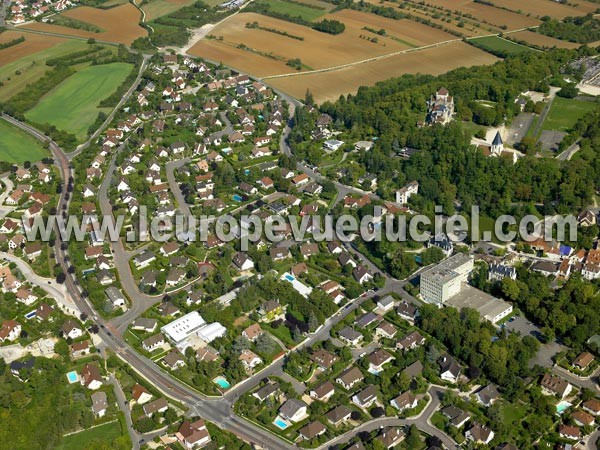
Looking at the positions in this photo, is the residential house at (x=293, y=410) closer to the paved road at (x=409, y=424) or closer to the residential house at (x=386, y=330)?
the paved road at (x=409, y=424)

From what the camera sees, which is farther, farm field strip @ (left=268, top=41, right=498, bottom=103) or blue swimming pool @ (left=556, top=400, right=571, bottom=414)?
farm field strip @ (left=268, top=41, right=498, bottom=103)

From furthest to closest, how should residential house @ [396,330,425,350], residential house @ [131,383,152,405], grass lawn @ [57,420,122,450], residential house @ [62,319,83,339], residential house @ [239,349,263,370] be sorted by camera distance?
residential house @ [62,319,83,339]
residential house @ [396,330,425,350]
residential house @ [239,349,263,370]
residential house @ [131,383,152,405]
grass lawn @ [57,420,122,450]

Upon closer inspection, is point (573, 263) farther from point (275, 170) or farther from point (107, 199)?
point (107, 199)

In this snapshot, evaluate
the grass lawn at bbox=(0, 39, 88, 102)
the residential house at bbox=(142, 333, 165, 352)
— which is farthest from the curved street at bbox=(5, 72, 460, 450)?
the grass lawn at bbox=(0, 39, 88, 102)

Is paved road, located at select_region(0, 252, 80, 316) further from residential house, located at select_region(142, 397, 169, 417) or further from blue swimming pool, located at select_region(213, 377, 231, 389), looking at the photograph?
blue swimming pool, located at select_region(213, 377, 231, 389)

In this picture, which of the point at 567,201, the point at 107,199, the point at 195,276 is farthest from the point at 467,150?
the point at 107,199
